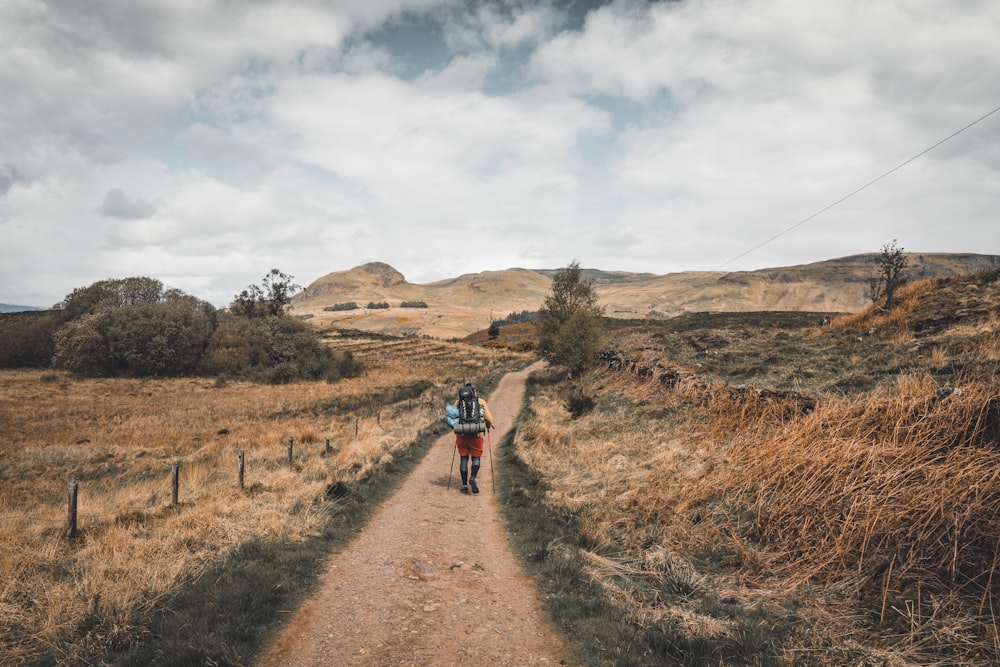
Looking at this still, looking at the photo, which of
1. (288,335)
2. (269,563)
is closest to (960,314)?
(269,563)

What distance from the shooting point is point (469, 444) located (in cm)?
1170

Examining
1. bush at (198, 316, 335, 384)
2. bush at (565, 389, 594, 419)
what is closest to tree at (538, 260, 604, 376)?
bush at (565, 389, 594, 419)

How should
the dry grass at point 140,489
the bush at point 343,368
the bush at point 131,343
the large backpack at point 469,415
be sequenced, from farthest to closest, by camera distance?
the bush at point 343,368 < the bush at point 131,343 < the large backpack at point 469,415 < the dry grass at point 140,489

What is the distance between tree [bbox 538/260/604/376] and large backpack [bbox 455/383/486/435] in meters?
21.8

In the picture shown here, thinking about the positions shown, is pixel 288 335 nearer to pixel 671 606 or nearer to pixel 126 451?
pixel 126 451

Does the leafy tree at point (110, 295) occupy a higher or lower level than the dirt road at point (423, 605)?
higher

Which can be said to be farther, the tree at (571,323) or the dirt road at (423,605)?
the tree at (571,323)

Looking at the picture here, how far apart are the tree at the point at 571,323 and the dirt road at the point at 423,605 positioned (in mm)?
23418

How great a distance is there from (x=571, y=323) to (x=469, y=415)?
22983mm

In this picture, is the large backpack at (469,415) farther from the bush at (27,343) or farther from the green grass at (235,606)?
the bush at (27,343)

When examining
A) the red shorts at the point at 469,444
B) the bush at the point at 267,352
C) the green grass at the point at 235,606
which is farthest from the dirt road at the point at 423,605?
the bush at the point at 267,352

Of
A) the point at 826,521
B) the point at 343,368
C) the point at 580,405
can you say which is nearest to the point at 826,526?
the point at 826,521

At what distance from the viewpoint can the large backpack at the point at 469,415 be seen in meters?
11.3

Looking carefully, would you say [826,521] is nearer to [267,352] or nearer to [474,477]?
[474,477]
